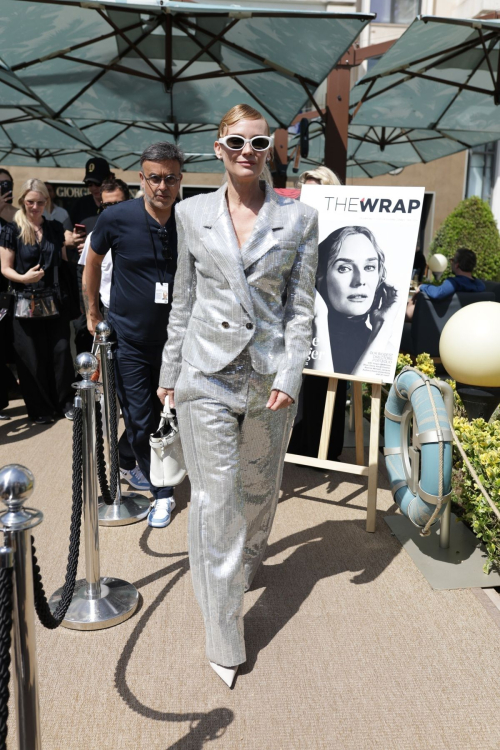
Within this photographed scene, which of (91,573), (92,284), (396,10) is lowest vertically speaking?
(91,573)

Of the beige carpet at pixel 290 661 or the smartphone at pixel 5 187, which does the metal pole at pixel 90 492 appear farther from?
the smartphone at pixel 5 187

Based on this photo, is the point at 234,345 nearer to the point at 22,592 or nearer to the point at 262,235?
the point at 262,235

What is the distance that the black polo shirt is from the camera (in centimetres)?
395

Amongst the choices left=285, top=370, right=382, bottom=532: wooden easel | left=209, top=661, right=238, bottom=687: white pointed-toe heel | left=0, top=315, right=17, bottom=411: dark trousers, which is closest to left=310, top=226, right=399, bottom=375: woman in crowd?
left=285, top=370, right=382, bottom=532: wooden easel

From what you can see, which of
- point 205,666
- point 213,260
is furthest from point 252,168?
point 205,666

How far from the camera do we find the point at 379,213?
407 cm

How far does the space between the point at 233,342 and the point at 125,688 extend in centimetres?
137

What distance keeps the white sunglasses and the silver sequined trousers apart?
2.53 ft

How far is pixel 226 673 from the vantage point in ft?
8.57

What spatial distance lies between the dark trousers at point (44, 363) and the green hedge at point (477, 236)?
11.6 m

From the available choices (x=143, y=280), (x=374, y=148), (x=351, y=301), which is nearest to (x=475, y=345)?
(x=351, y=301)

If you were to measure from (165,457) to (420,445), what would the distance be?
4.17 ft

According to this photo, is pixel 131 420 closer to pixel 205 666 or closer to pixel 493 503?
pixel 205 666

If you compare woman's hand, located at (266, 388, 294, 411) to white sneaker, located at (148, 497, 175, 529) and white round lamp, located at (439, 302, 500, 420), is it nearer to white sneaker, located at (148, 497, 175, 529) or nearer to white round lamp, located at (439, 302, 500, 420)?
white sneaker, located at (148, 497, 175, 529)
